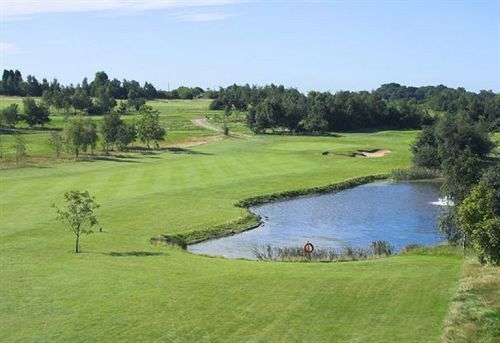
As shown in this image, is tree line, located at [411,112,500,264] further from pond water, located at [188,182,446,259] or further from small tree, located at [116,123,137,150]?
small tree, located at [116,123,137,150]

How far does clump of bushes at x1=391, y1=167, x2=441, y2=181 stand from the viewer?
3374 inches

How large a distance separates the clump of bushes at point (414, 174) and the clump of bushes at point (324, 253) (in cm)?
3889

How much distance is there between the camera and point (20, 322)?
25.8 meters

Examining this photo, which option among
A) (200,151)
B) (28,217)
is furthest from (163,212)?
(200,151)

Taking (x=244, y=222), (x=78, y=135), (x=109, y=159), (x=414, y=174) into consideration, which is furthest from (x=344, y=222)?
(x=78, y=135)

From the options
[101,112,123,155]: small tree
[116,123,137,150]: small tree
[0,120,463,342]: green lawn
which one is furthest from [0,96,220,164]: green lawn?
[0,120,463,342]: green lawn

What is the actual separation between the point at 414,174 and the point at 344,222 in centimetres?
3104

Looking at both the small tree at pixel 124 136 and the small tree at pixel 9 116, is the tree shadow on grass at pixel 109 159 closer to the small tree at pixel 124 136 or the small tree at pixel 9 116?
the small tree at pixel 124 136

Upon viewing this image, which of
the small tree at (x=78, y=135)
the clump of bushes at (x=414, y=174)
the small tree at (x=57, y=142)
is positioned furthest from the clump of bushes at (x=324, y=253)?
the small tree at (x=57, y=142)

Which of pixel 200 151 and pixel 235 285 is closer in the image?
pixel 235 285

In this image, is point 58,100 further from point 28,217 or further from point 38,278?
point 38,278

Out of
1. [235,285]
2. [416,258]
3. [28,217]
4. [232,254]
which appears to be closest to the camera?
[235,285]

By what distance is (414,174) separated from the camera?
3410 inches

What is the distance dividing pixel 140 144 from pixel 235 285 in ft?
317
